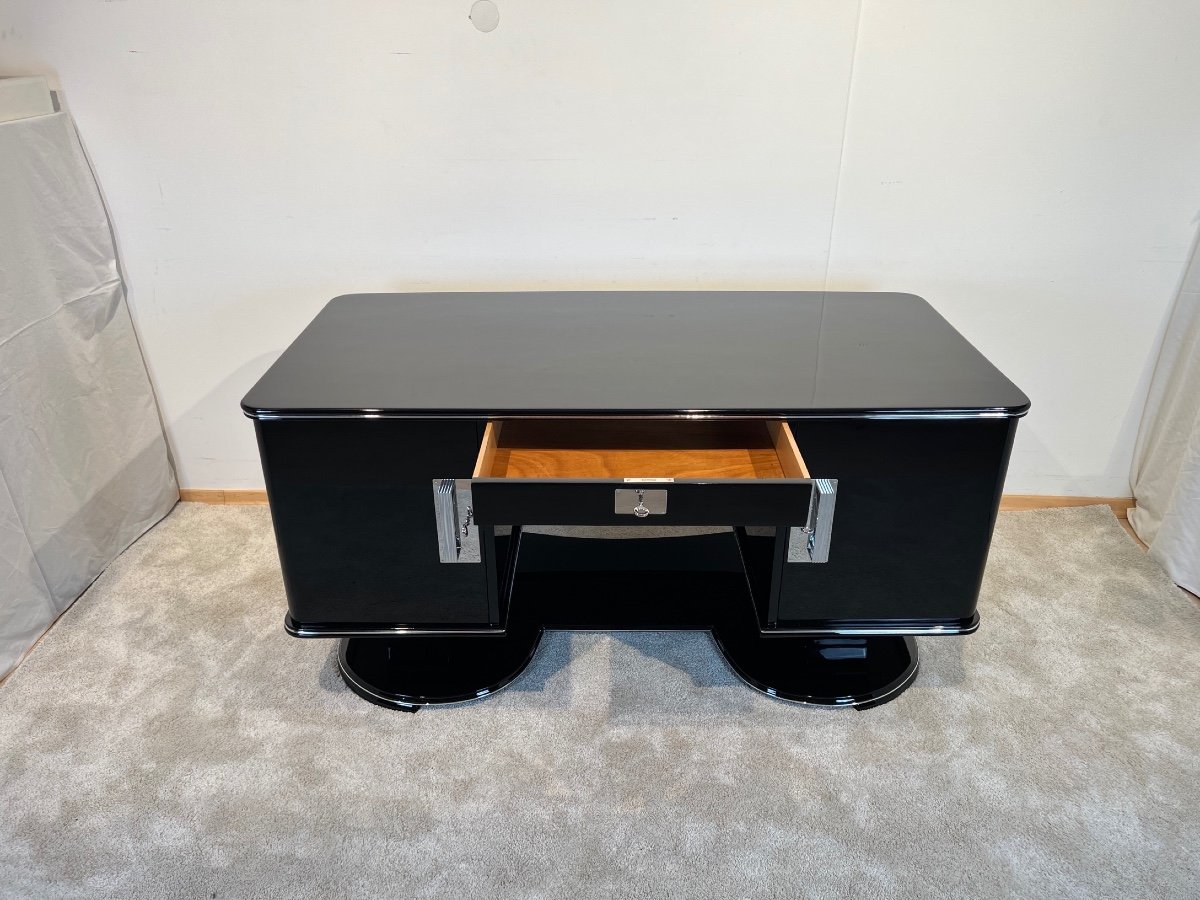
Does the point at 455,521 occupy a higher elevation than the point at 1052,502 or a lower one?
higher

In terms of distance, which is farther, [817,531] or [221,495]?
[221,495]

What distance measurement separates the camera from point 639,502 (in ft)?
3.48

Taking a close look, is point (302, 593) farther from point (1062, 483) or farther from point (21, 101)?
point (1062, 483)

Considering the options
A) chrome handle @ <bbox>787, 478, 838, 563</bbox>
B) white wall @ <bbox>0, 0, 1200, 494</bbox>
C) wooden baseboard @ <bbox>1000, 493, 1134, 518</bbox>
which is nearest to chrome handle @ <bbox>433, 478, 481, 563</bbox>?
chrome handle @ <bbox>787, 478, 838, 563</bbox>

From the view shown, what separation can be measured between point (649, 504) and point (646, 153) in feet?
2.46

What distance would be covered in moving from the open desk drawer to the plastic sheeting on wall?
80cm

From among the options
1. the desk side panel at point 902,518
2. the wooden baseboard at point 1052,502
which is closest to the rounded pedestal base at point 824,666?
the desk side panel at point 902,518

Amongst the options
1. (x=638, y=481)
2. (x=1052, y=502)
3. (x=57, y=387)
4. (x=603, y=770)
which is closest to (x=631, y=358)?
(x=638, y=481)

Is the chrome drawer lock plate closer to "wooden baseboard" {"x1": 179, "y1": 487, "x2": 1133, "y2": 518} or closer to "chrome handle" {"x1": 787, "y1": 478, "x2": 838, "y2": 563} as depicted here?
"chrome handle" {"x1": 787, "y1": 478, "x2": 838, "y2": 563}

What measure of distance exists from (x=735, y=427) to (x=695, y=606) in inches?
14.8

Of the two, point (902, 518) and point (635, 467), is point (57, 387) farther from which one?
point (902, 518)

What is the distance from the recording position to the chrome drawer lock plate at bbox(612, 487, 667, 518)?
1052 mm

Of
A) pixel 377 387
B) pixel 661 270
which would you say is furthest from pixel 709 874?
pixel 661 270

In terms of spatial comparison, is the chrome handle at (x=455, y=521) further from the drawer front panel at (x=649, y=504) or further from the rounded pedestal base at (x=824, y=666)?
the rounded pedestal base at (x=824, y=666)
